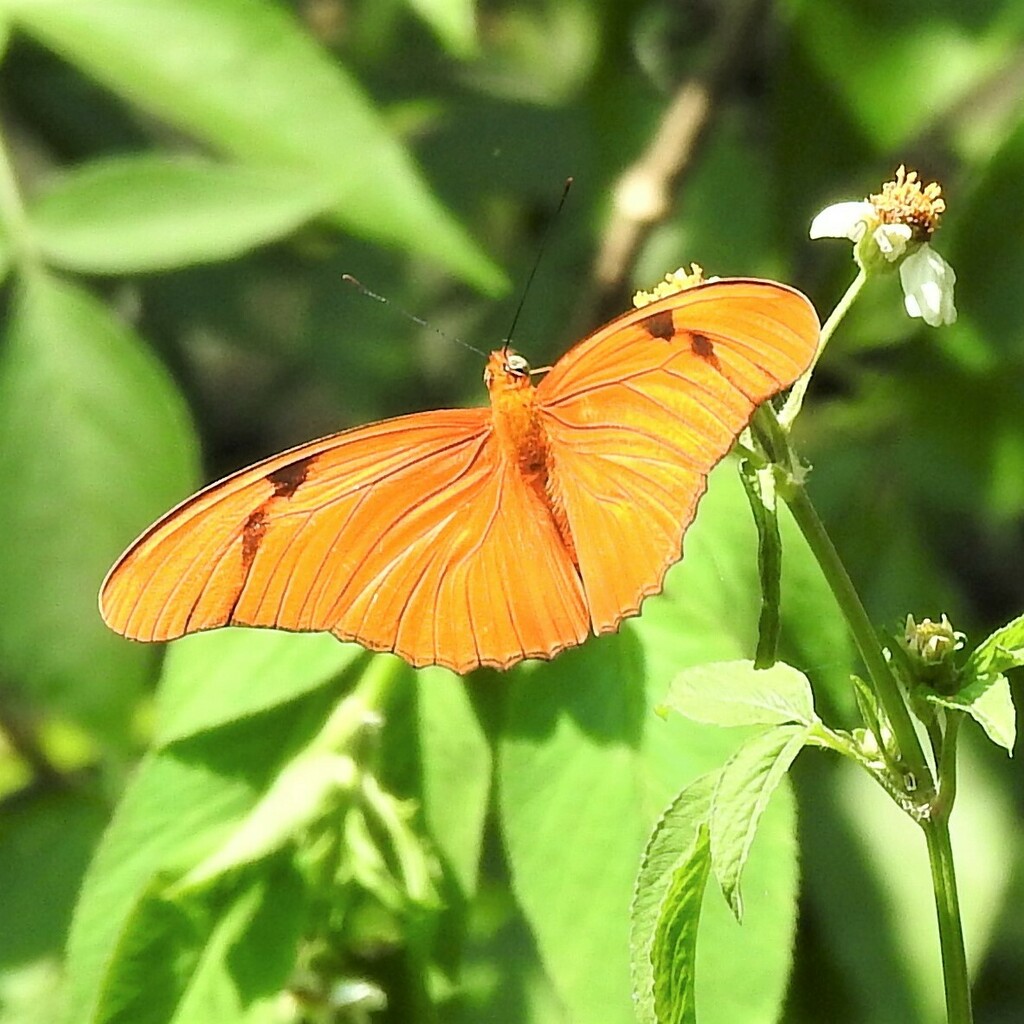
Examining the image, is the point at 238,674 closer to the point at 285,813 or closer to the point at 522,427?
the point at 285,813

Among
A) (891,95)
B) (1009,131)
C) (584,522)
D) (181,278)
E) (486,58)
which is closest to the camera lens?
(584,522)

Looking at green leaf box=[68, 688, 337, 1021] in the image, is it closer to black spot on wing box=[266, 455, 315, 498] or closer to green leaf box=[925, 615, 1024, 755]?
black spot on wing box=[266, 455, 315, 498]

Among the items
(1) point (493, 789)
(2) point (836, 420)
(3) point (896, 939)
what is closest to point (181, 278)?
(2) point (836, 420)

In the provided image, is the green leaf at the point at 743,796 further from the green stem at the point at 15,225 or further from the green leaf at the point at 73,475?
the green stem at the point at 15,225

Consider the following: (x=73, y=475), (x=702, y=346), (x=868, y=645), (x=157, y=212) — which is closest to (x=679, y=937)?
(x=868, y=645)

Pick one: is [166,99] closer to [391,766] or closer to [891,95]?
[391,766]

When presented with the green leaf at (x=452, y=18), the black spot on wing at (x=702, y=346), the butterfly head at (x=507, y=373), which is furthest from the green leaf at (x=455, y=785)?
the green leaf at (x=452, y=18)

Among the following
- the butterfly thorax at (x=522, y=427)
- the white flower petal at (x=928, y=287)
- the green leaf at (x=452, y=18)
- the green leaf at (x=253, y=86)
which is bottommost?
the white flower petal at (x=928, y=287)

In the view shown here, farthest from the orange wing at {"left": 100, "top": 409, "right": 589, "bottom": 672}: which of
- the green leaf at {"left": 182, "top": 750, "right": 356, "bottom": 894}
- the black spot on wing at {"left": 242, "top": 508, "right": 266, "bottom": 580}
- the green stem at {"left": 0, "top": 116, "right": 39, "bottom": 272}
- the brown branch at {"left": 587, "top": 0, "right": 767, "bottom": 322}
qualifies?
the brown branch at {"left": 587, "top": 0, "right": 767, "bottom": 322}
